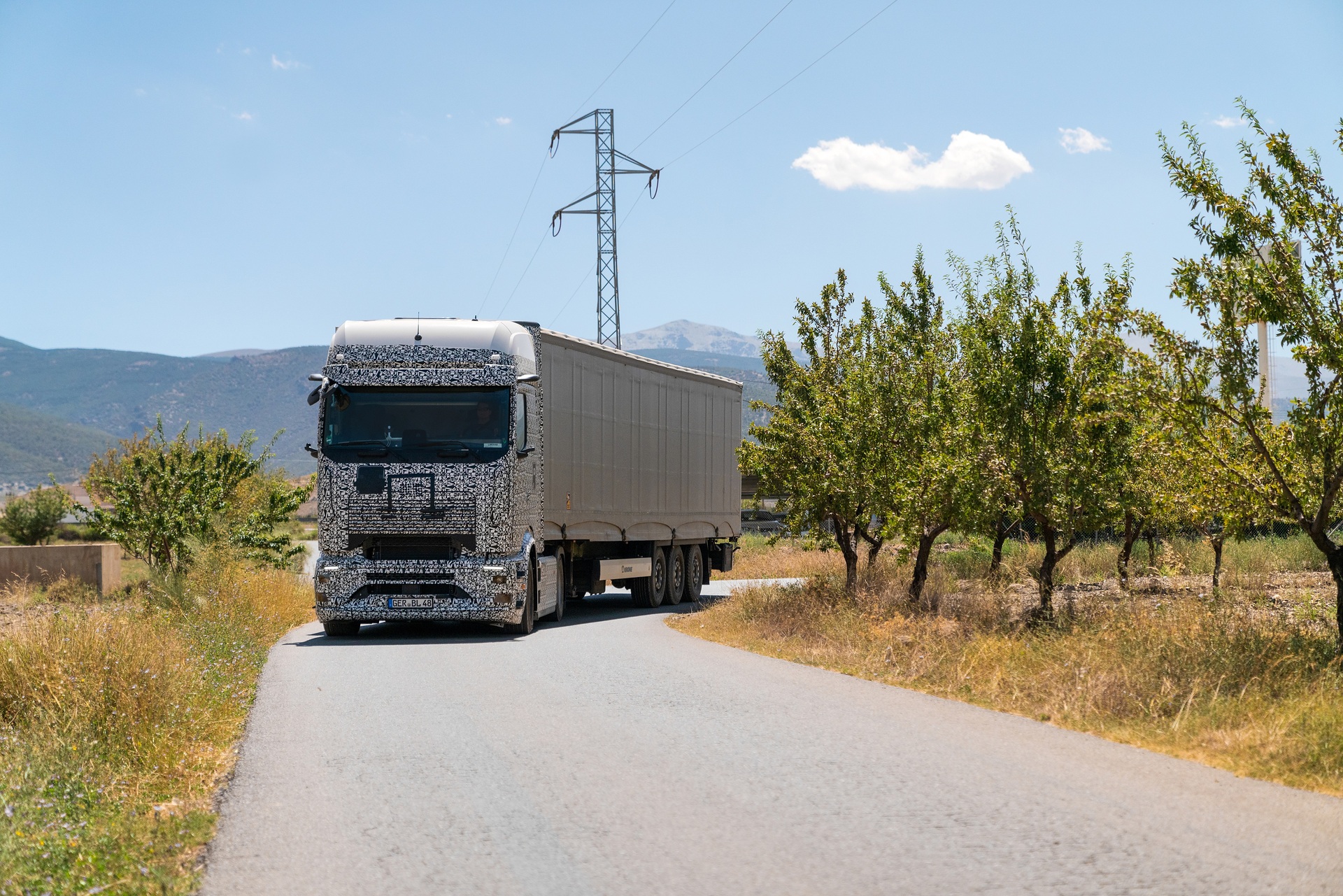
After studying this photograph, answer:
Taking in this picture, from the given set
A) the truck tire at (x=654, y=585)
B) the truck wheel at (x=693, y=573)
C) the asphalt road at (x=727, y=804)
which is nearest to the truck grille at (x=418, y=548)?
the asphalt road at (x=727, y=804)

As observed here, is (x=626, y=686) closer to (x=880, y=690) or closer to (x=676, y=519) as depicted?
(x=880, y=690)

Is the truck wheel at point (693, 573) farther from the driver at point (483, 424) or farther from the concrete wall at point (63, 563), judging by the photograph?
the concrete wall at point (63, 563)

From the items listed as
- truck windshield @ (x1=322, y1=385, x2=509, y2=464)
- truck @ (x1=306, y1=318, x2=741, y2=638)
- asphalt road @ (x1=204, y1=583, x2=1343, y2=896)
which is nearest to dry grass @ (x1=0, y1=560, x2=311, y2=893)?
asphalt road @ (x1=204, y1=583, x2=1343, y2=896)

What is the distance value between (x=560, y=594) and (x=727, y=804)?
1356cm

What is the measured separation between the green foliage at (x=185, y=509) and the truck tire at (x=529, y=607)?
793cm

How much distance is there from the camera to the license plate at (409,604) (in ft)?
55.7

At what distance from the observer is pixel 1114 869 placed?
5.51 meters

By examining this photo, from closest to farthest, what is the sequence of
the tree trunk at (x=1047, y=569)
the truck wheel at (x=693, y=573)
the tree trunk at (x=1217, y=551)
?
the tree trunk at (x=1047, y=569) → the tree trunk at (x=1217, y=551) → the truck wheel at (x=693, y=573)

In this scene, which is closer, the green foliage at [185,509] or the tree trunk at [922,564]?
the tree trunk at [922,564]

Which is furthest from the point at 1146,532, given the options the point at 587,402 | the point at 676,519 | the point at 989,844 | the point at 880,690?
the point at 989,844

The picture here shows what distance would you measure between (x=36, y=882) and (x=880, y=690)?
24.6 feet

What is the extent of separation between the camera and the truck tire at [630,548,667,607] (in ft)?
79.4

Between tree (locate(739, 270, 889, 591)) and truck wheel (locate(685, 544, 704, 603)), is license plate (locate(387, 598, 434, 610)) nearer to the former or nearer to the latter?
tree (locate(739, 270, 889, 591))

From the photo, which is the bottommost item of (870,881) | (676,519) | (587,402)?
(870,881)
